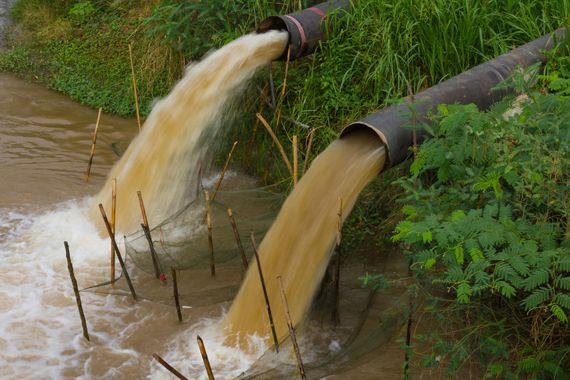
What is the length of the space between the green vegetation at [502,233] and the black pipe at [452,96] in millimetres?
387

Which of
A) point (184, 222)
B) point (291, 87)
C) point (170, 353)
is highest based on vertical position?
point (291, 87)

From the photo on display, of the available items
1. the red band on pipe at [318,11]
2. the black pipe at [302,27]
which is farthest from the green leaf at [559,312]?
the red band on pipe at [318,11]

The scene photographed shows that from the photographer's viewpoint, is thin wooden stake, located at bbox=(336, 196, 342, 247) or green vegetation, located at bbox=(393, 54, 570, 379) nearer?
green vegetation, located at bbox=(393, 54, 570, 379)

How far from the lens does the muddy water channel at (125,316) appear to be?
200 inches

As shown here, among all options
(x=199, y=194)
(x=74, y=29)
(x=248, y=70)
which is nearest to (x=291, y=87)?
(x=248, y=70)

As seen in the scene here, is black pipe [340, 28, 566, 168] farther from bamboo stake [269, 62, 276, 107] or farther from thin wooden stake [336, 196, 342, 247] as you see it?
bamboo stake [269, 62, 276, 107]

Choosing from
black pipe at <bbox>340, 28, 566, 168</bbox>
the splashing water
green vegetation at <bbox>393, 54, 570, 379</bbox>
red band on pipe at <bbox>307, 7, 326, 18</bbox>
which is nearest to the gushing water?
black pipe at <bbox>340, 28, 566, 168</bbox>

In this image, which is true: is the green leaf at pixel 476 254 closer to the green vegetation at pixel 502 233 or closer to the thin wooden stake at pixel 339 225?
the green vegetation at pixel 502 233

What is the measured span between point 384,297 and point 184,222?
1.52 m

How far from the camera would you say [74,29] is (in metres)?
9.86

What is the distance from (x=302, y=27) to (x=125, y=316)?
273 centimetres

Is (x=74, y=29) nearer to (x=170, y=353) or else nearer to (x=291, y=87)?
(x=291, y=87)

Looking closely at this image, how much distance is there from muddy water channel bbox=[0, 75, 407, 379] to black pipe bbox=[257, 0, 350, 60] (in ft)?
4.04

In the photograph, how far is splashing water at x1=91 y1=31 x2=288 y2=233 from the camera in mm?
6746
